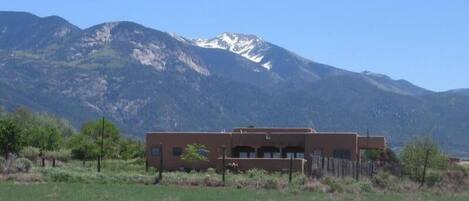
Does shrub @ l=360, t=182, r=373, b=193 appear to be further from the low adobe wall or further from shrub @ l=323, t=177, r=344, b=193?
the low adobe wall

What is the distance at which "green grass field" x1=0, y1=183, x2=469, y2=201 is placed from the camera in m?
38.9

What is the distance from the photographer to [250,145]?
8550cm

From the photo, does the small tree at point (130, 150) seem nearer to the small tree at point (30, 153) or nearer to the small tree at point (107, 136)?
the small tree at point (107, 136)

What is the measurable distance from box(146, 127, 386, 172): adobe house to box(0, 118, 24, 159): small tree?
509 inches

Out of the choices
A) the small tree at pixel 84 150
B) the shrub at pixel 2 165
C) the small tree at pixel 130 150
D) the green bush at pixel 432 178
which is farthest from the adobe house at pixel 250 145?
the shrub at pixel 2 165

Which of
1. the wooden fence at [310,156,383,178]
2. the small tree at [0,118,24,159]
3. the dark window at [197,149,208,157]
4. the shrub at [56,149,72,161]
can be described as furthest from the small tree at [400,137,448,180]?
the small tree at [0,118,24,159]

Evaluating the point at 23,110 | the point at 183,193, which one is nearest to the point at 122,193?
the point at 183,193

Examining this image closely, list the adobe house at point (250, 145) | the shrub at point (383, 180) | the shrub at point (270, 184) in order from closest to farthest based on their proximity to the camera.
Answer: the shrub at point (270, 184) → the shrub at point (383, 180) → the adobe house at point (250, 145)

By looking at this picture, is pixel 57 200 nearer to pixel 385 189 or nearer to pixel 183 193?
pixel 183 193

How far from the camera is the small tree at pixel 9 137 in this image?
285ft

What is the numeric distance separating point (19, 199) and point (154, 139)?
163 ft

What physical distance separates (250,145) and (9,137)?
22.7 meters

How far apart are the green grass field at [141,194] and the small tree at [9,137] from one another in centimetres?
4075

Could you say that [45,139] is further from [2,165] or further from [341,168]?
[2,165]
